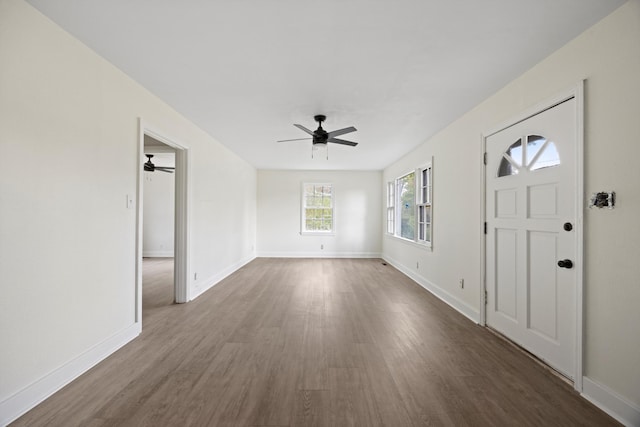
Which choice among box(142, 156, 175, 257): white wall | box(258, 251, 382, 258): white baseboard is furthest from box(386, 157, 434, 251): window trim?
box(142, 156, 175, 257): white wall

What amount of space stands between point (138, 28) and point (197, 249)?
9.55 feet

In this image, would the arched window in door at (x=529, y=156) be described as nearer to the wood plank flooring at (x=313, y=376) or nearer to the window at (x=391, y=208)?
the wood plank flooring at (x=313, y=376)

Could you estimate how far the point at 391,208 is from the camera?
280 inches

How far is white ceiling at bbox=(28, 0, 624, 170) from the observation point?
1.73 m

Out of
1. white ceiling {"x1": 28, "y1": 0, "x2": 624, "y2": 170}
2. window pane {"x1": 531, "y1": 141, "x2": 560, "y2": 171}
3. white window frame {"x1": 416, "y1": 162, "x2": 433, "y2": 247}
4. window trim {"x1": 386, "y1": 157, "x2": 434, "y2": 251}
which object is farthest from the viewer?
white window frame {"x1": 416, "y1": 162, "x2": 433, "y2": 247}

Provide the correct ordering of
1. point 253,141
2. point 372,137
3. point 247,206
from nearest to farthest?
point 372,137, point 253,141, point 247,206

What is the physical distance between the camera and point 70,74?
203 cm

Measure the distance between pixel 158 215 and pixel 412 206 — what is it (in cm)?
689

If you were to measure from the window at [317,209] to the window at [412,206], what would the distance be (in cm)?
166

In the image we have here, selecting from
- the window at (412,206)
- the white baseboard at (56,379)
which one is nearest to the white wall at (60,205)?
the white baseboard at (56,379)

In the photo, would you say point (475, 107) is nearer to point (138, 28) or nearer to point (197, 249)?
point (138, 28)

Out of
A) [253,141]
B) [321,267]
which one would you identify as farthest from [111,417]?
[321,267]

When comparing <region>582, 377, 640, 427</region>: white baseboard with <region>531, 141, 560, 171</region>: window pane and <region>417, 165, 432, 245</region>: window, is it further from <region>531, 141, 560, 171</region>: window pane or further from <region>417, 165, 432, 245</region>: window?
<region>417, 165, 432, 245</region>: window

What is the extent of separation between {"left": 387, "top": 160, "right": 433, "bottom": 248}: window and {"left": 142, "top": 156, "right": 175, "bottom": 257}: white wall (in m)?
6.00
